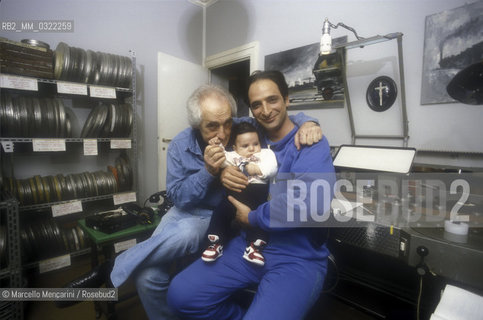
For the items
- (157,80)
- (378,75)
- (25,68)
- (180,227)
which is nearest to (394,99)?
(378,75)

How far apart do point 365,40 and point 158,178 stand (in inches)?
113

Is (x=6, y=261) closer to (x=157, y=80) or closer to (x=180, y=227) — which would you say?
(x=180, y=227)

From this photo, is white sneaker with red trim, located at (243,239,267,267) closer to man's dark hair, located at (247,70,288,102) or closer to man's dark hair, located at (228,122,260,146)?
man's dark hair, located at (228,122,260,146)

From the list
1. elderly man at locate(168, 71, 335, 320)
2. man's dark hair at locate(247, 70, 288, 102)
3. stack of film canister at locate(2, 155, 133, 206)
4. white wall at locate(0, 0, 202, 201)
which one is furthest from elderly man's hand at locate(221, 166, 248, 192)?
white wall at locate(0, 0, 202, 201)

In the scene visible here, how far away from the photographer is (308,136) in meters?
1.19

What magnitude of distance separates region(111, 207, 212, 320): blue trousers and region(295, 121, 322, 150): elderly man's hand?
0.67 m

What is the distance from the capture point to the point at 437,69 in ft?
5.59

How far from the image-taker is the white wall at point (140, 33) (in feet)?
8.16

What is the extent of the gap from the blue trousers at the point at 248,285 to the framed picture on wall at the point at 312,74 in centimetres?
164

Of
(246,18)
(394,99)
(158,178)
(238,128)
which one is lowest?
(158,178)

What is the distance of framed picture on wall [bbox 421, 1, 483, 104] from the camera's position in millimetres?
1547

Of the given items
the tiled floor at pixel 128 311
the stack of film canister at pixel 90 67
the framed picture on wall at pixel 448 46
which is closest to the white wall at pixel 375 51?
the framed picture on wall at pixel 448 46

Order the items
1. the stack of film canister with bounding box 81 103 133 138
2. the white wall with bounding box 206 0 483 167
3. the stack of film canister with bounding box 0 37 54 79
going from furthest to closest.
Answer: the stack of film canister with bounding box 81 103 133 138 → the stack of film canister with bounding box 0 37 54 79 → the white wall with bounding box 206 0 483 167

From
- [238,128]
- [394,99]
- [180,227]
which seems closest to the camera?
[180,227]
